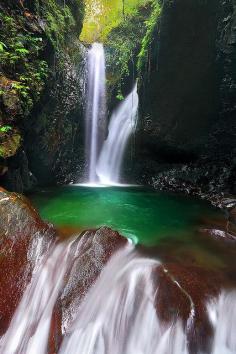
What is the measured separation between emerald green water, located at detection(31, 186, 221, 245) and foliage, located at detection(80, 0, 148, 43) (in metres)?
9.50

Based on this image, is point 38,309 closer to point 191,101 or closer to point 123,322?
point 123,322

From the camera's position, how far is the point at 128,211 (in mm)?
8375

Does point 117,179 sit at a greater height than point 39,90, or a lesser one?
lesser

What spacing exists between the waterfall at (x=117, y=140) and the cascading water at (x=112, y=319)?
790 centimetres

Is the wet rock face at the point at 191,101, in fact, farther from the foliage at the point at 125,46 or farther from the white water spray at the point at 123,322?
the white water spray at the point at 123,322

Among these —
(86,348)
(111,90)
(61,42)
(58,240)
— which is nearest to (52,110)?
(61,42)

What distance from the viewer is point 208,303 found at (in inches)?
162

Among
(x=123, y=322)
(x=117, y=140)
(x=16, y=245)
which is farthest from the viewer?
(x=117, y=140)

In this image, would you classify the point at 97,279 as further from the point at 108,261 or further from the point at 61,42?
the point at 61,42

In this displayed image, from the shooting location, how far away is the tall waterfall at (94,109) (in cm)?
1327

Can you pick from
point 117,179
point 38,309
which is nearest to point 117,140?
point 117,179

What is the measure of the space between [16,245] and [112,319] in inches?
69.0

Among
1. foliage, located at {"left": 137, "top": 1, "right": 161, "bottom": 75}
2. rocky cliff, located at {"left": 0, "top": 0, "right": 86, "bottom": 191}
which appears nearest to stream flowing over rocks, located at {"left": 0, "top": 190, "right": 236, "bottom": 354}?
rocky cliff, located at {"left": 0, "top": 0, "right": 86, "bottom": 191}

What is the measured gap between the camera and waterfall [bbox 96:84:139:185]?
1277cm
